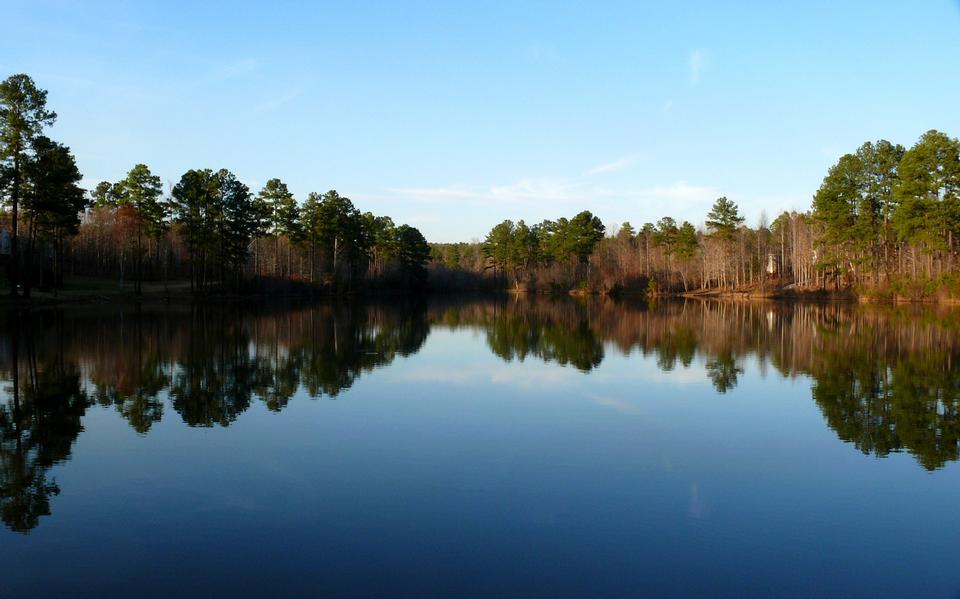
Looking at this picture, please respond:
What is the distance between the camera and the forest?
137 feet

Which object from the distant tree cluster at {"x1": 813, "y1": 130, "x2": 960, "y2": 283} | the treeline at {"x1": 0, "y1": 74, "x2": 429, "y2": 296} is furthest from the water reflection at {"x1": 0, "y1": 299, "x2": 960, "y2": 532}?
the distant tree cluster at {"x1": 813, "y1": 130, "x2": 960, "y2": 283}

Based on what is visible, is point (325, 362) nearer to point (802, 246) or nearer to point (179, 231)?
point (179, 231)

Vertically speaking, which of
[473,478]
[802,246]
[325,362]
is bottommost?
[473,478]

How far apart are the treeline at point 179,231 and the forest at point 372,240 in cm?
13

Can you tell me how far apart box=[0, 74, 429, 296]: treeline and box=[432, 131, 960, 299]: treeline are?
887 inches

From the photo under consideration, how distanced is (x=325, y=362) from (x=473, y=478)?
12.1m

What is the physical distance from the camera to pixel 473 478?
29.7 ft

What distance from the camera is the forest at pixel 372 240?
4178 centimetres

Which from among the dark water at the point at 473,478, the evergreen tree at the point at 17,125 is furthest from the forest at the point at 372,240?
the dark water at the point at 473,478

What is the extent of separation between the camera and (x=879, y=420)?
496 inches

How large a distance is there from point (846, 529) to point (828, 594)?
178 cm

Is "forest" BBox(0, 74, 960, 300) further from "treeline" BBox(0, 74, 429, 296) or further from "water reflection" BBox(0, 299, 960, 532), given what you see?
"water reflection" BBox(0, 299, 960, 532)

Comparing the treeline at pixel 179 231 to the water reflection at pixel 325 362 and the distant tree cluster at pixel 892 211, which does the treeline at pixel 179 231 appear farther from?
the distant tree cluster at pixel 892 211

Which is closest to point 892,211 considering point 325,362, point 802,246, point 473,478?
point 802,246
